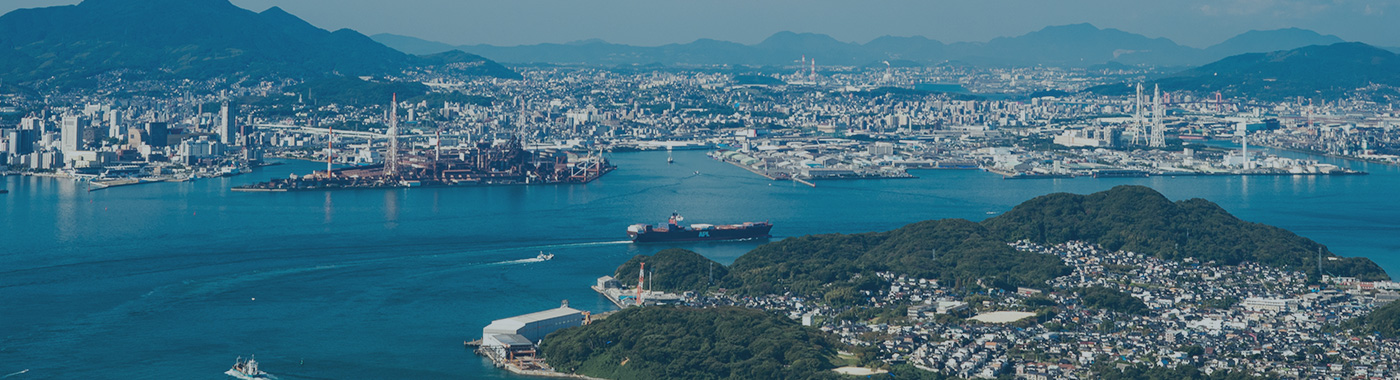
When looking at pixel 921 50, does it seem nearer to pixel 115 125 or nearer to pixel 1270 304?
Answer: pixel 115 125

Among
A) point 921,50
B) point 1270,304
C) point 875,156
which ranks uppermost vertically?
point 921,50

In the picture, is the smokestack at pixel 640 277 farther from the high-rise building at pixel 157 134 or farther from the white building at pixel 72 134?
the high-rise building at pixel 157 134

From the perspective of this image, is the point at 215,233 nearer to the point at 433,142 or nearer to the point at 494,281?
the point at 494,281

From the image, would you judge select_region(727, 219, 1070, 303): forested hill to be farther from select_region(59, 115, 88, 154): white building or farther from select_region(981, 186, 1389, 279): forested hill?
select_region(59, 115, 88, 154): white building

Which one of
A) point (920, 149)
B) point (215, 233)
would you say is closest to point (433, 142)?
point (920, 149)

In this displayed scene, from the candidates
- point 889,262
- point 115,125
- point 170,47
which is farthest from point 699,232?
point 170,47

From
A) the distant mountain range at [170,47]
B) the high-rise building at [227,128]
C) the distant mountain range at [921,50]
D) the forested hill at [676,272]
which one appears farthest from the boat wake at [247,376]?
the distant mountain range at [921,50]

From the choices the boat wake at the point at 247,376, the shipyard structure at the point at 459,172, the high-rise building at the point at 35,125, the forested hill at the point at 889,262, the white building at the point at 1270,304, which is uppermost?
the high-rise building at the point at 35,125
